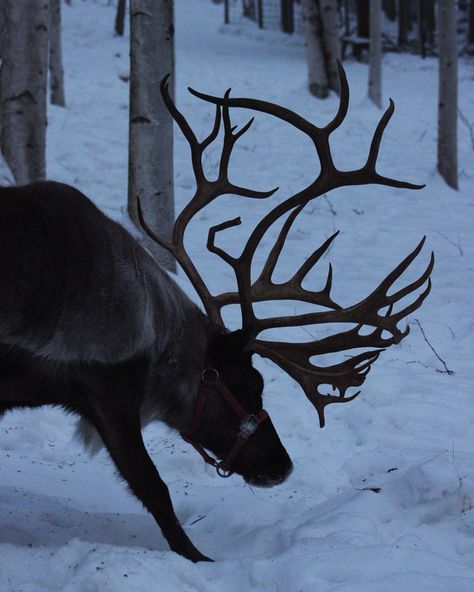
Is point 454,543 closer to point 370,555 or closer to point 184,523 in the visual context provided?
point 370,555

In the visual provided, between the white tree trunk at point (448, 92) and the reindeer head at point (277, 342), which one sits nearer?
the reindeer head at point (277, 342)

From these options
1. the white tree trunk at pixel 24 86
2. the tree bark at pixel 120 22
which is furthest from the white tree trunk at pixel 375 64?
the white tree trunk at pixel 24 86

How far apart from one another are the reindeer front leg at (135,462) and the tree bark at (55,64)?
382 inches

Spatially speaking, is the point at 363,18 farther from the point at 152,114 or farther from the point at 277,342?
the point at 277,342

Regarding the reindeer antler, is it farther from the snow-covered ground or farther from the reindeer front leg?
the reindeer front leg

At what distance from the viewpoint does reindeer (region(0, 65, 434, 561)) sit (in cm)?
309

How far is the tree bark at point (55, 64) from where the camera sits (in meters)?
12.4

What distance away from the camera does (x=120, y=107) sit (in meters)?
12.8

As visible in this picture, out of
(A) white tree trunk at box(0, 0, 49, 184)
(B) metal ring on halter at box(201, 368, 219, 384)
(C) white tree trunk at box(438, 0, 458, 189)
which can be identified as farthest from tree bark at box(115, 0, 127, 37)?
(B) metal ring on halter at box(201, 368, 219, 384)

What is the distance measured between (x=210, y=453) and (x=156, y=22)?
3317 millimetres

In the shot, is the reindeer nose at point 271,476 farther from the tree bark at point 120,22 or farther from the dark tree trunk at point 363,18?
the dark tree trunk at point 363,18

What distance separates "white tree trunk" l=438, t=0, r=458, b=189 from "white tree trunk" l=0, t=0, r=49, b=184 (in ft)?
16.1

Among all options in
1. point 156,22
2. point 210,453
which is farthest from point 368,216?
point 210,453

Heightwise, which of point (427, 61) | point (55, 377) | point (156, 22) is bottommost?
point (427, 61)
